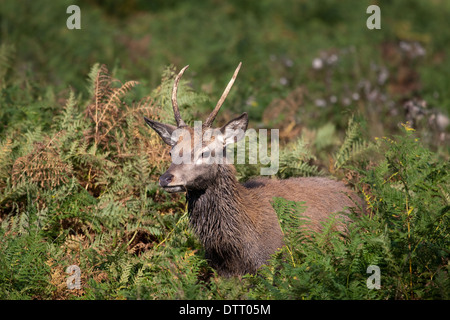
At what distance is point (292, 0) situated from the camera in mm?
17141

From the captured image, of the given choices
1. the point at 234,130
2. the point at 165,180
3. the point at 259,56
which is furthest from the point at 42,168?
the point at 259,56

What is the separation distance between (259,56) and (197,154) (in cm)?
736

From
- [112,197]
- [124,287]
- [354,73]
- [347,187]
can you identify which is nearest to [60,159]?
[112,197]

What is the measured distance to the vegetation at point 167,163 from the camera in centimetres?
520

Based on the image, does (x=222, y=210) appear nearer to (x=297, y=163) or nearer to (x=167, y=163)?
(x=167, y=163)

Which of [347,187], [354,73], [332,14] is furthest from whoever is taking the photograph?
[332,14]

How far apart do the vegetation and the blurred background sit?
0.18 ft

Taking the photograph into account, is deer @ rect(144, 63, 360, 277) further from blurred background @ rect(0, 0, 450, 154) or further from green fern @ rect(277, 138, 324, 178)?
blurred background @ rect(0, 0, 450, 154)

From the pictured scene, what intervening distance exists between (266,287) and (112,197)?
2.36 meters

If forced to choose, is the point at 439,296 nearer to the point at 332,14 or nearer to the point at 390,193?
the point at 390,193

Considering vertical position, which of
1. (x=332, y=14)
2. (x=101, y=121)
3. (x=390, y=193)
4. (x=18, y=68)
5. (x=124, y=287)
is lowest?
(x=124, y=287)

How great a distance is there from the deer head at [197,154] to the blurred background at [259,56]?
225cm

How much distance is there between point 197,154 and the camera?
5.63 metres

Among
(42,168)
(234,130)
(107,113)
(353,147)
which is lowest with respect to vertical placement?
(42,168)
